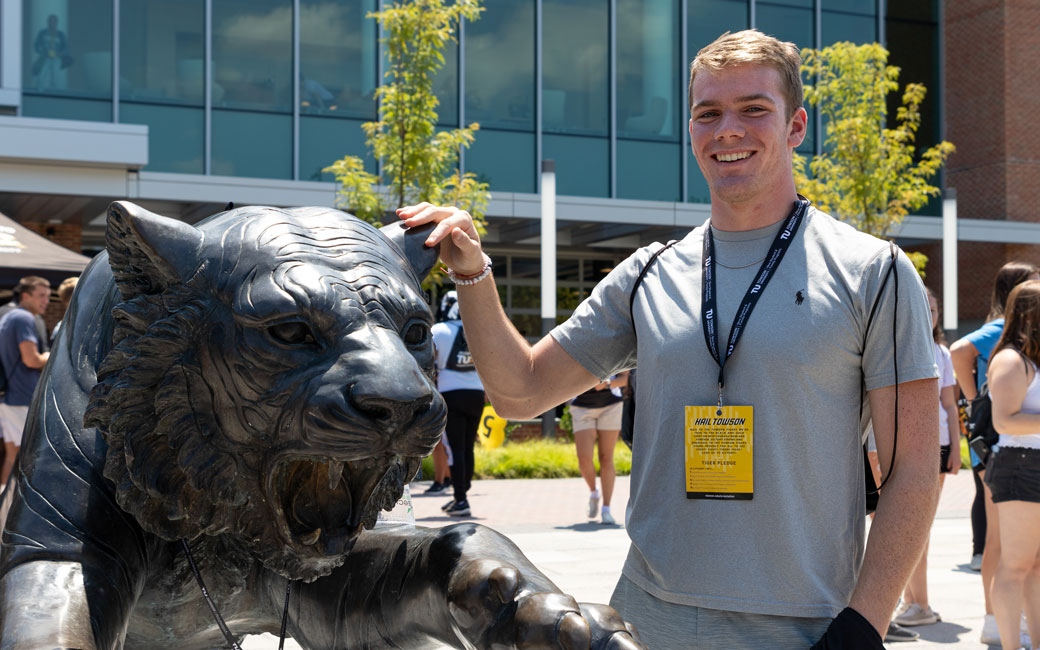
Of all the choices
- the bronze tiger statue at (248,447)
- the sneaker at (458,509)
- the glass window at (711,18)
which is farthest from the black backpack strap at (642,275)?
the glass window at (711,18)

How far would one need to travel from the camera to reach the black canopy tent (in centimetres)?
900

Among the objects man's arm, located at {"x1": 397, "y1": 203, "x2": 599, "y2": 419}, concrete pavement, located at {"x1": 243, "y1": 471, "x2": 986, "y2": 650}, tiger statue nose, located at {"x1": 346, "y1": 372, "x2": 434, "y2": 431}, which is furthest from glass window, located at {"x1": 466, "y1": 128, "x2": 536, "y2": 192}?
tiger statue nose, located at {"x1": 346, "y1": 372, "x2": 434, "y2": 431}

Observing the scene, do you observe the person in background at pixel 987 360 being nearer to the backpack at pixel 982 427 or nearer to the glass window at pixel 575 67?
the backpack at pixel 982 427

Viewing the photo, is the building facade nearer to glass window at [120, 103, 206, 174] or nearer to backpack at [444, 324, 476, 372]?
glass window at [120, 103, 206, 174]

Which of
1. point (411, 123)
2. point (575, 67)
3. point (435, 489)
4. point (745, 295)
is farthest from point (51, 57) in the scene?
point (745, 295)

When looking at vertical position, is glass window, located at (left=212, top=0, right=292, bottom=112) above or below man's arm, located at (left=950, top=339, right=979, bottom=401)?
above

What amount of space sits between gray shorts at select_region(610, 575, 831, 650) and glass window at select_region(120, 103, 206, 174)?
15901mm

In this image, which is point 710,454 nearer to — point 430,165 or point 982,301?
point 430,165

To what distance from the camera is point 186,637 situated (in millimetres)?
2369

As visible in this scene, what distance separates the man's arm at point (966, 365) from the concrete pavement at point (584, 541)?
4.53 ft

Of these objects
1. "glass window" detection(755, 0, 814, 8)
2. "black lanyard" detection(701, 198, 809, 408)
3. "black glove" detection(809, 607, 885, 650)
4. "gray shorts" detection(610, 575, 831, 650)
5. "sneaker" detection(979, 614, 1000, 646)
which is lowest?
"sneaker" detection(979, 614, 1000, 646)

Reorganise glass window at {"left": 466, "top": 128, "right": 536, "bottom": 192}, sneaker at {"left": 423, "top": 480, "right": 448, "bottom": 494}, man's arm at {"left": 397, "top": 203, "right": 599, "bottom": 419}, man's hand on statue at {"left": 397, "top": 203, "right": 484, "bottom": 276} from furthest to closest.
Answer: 1. glass window at {"left": 466, "top": 128, "right": 536, "bottom": 192}
2. sneaker at {"left": 423, "top": 480, "right": 448, "bottom": 494}
3. man's arm at {"left": 397, "top": 203, "right": 599, "bottom": 419}
4. man's hand on statue at {"left": 397, "top": 203, "right": 484, "bottom": 276}

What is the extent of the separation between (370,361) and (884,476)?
1.44 meters

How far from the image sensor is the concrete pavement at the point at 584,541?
6.36 meters
